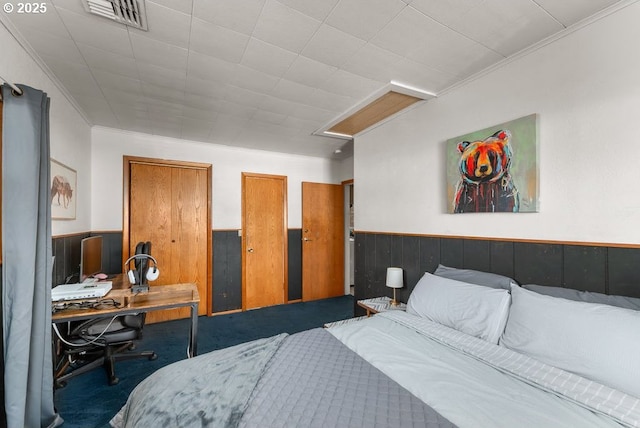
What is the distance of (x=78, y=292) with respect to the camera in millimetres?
2004

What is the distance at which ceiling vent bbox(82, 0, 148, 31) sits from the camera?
1.43 metres

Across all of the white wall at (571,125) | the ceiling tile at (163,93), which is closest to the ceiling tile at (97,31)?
the ceiling tile at (163,93)

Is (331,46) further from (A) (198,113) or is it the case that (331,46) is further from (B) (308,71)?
(A) (198,113)

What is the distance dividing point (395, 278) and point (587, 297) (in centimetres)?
136

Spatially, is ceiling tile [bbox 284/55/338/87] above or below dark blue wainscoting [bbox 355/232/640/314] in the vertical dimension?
above

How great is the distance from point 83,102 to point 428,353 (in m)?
3.59

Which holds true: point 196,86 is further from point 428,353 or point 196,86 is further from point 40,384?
point 428,353

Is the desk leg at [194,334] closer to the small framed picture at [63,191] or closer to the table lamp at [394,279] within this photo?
the small framed picture at [63,191]

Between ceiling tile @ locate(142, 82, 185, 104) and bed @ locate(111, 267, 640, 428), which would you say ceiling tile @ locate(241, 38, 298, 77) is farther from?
bed @ locate(111, 267, 640, 428)

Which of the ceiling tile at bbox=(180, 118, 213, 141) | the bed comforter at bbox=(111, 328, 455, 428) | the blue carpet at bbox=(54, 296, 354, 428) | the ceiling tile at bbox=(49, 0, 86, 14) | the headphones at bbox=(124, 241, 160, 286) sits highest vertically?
the ceiling tile at bbox=(49, 0, 86, 14)

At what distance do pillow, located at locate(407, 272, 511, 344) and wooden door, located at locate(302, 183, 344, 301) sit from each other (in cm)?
264

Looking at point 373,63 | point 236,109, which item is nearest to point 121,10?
point 236,109

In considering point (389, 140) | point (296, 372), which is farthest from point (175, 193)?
point (296, 372)

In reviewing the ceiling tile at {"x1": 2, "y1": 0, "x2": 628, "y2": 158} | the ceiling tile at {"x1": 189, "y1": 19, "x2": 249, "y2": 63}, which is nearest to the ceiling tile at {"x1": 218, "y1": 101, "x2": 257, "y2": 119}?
the ceiling tile at {"x1": 2, "y1": 0, "x2": 628, "y2": 158}
